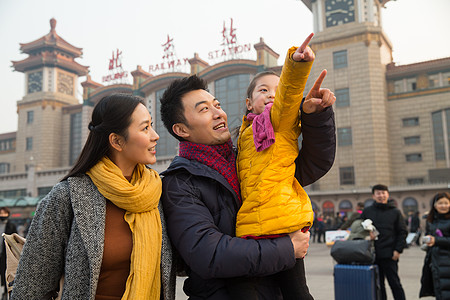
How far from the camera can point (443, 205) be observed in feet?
17.7

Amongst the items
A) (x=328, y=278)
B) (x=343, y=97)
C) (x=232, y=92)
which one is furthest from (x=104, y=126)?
(x=232, y=92)

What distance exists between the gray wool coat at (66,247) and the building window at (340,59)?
35360 millimetres

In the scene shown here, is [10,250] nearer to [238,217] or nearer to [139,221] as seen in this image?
[139,221]

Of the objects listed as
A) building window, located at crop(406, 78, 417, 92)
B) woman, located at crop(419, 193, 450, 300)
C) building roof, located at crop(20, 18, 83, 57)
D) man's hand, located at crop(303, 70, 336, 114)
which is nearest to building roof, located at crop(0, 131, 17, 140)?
building roof, located at crop(20, 18, 83, 57)

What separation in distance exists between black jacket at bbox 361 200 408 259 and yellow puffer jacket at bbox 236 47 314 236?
4.37 meters

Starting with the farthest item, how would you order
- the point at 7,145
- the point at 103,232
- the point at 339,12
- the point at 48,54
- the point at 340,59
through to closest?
the point at 48,54
the point at 7,145
the point at 339,12
the point at 340,59
the point at 103,232

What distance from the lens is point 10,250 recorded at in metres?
2.14

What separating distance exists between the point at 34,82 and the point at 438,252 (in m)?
55.2

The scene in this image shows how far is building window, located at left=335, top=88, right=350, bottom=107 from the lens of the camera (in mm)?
34031

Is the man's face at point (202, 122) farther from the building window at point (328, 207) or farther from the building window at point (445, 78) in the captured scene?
the building window at point (445, 78)

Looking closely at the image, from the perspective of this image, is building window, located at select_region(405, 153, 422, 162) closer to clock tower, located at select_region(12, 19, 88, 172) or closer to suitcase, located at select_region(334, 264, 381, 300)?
suitcase, located at select_region(334, 264, 381, 300)

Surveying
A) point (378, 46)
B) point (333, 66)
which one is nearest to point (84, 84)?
point (333, 66)

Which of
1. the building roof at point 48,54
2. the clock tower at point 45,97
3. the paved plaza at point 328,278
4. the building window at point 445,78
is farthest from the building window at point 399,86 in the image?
the building roof at point 48,54

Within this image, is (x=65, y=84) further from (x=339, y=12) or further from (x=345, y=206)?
(x=345, y=206)
